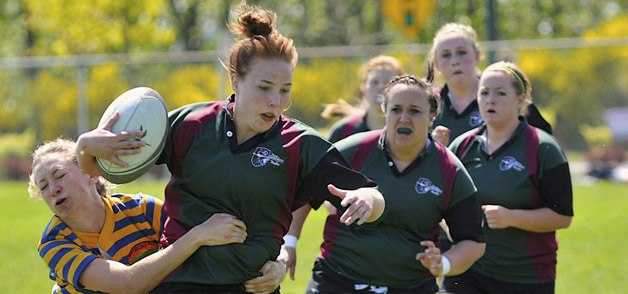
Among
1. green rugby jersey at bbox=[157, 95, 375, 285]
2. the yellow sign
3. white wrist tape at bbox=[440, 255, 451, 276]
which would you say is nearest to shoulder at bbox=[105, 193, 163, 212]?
green rugby jersey at bbox=[157, 95, 375, 285]

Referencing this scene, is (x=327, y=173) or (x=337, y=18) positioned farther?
(x=337, y=18)

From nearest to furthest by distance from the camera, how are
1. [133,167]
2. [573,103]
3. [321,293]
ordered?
[133,167] → [321,293] → [573,103]

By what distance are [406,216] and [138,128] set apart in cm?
158

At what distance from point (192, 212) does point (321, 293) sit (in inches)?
51.2

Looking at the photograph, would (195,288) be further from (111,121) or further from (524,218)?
(524,218)

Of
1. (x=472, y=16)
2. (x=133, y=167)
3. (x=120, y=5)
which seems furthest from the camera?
(x=472, y=16)

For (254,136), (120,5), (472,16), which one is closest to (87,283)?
(254,136)

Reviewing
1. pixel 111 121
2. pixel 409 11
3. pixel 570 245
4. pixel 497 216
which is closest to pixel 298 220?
pixel 497 216

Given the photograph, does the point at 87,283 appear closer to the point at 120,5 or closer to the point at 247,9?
the point at 247,9

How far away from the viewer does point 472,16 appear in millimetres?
32094

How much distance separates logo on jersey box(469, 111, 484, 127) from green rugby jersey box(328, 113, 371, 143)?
0.79 meters

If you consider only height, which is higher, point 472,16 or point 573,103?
point 472,16

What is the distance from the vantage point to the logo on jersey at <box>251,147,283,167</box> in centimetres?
421

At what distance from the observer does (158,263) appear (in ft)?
13.7
